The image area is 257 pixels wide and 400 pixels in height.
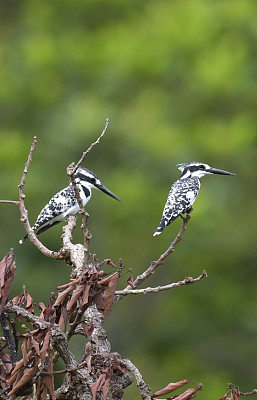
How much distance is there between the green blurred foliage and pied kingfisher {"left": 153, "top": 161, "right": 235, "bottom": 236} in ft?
22.4

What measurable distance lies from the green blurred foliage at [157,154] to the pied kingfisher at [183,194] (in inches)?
269

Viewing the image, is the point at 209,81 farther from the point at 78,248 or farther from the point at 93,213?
the point at 78,248

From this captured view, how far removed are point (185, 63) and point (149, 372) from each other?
526cm

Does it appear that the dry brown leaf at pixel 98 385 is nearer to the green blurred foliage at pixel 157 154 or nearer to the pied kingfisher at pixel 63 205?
the pied kingfisher at pixel 63 205

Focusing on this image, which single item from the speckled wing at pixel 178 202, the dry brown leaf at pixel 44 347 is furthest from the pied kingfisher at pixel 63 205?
the dry brown leaf at pixel 44 347

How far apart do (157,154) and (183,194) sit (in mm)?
8237

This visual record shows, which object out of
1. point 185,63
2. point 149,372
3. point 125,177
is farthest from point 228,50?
point 149,372

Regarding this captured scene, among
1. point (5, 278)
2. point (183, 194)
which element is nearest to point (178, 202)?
point (183, 194)

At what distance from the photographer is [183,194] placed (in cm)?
467

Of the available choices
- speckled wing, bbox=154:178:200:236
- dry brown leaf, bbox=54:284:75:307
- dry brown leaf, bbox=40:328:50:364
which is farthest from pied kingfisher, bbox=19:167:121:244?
dry brown leaf, bbox=40:328:50:364

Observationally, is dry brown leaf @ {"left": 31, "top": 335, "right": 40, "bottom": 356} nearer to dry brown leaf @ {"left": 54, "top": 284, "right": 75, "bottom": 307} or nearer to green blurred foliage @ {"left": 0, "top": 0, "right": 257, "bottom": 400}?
dry brown leaf @ {"left": 54, "top": 284, "right": 75, "bottom": 307}

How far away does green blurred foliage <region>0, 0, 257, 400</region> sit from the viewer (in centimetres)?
1256

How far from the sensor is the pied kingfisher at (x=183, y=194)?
4.57m

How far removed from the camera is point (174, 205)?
4.61m
